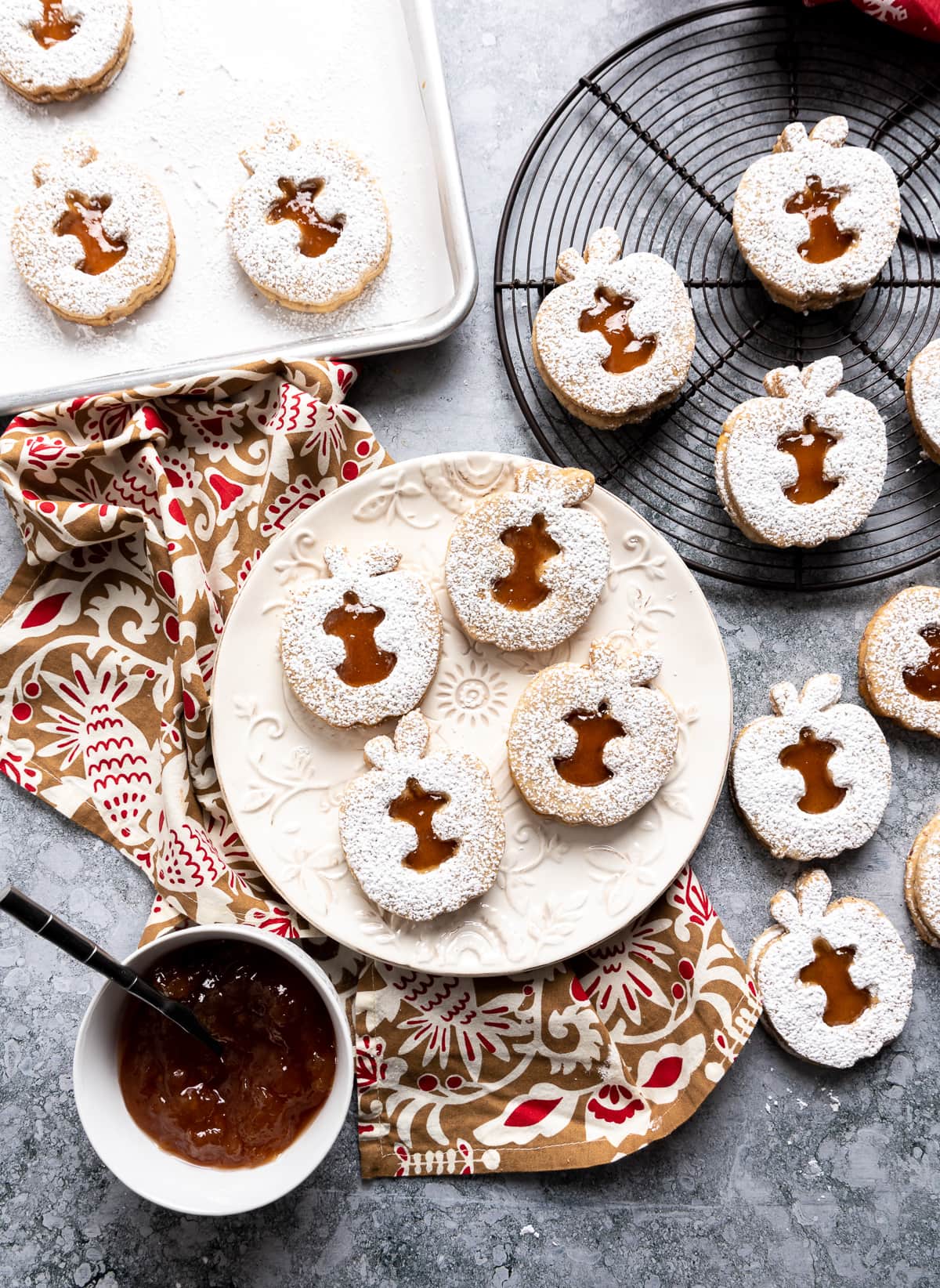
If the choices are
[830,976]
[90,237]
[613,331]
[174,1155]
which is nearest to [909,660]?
[830,976]

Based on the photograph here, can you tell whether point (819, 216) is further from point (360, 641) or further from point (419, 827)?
point (419, 827)

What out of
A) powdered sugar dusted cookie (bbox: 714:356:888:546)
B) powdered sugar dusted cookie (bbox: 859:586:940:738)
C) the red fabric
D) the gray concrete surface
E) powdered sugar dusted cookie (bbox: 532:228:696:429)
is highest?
the red fabric

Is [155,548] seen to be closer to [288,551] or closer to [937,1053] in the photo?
[288,551]

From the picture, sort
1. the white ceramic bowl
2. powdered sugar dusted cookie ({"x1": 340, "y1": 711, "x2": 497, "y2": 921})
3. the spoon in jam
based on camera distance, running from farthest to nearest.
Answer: powdered sugar dusted cookie ({"x1": 340, "y1": 711, "x2": 497, "y2": 921}) → the white ceramic bowl → the spoon in jam

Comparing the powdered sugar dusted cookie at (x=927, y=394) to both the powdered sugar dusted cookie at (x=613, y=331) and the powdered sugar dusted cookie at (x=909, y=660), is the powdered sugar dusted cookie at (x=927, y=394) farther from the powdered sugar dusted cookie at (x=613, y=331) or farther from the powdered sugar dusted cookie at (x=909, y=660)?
the powdered sugar dusted cookie at (x=613, y=331)

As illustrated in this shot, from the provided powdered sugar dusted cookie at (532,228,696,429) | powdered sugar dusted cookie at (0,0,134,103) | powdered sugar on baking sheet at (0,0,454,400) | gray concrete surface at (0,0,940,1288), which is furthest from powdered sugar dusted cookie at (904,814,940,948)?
powdered sugar dusted cookie at (0,0,134,103)

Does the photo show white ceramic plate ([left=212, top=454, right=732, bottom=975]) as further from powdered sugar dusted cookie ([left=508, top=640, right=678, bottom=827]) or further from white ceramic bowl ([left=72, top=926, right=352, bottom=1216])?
white ceramic bowl ([left=72, top=926, right=352, bottom=1216])
